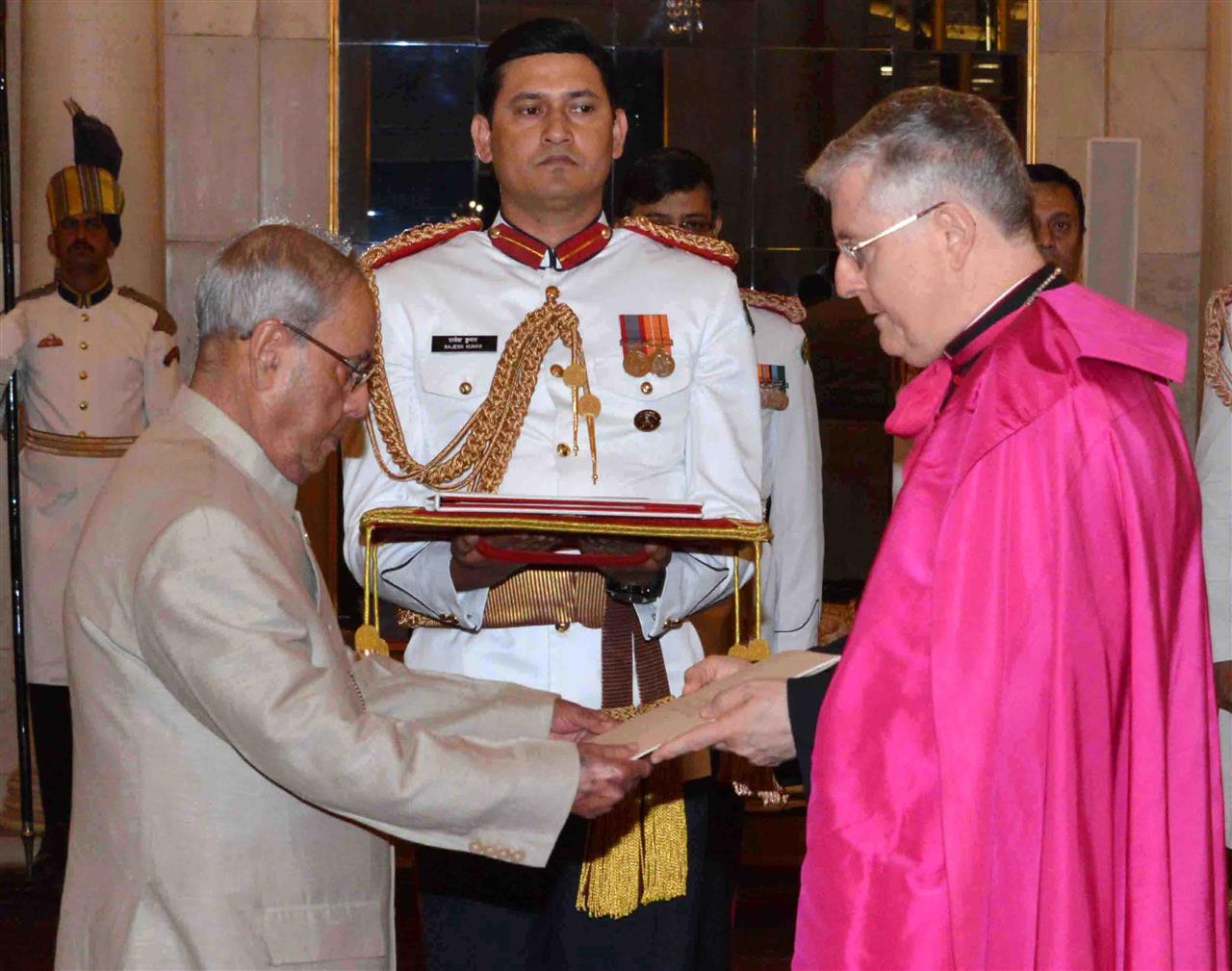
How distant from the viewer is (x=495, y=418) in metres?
Result: 3.42

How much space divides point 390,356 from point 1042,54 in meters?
5.17

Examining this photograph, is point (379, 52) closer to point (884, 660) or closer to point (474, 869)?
point (474, 869)

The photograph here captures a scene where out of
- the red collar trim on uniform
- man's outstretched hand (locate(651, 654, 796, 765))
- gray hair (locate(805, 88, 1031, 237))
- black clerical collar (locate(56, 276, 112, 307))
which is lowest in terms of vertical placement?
man's outstretched hand (locate(651, 654, 796, 765))

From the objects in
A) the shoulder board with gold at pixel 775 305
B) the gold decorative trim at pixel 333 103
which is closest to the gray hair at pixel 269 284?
the shoulder board with gold at pixel 775 305

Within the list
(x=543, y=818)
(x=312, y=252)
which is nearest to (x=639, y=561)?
(x=543, y=818)

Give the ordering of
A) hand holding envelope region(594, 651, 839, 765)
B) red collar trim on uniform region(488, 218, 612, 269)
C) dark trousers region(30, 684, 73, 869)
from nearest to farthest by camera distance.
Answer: hand holding envelope region(594, 651, 839, 765) → red collar trim on uniform region(488, 218, 612, 269) → dark trousers region(30, 684, 73, 869)

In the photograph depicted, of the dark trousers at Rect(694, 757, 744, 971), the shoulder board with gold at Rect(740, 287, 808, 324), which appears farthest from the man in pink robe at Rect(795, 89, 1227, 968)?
the shoulder board with gold at Rect(740, 287, 808, 324)

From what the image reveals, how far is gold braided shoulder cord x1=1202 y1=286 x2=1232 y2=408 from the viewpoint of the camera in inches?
185

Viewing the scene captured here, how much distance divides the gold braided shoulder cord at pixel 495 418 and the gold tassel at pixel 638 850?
515mm

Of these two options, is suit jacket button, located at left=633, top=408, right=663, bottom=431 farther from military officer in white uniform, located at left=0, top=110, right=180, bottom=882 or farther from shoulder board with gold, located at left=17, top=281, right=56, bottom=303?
shoulder board with gold, located at left=17, top=281, right=56, bottom=303

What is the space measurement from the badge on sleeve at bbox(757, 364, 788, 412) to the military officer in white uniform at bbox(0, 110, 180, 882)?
2847mm

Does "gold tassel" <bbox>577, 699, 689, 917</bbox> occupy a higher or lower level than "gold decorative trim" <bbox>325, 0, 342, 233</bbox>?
lower

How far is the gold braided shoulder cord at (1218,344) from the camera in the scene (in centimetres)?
470

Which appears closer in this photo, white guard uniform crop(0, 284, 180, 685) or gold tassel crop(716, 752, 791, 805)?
gold tassel crop(716, 752, 791, 805)
